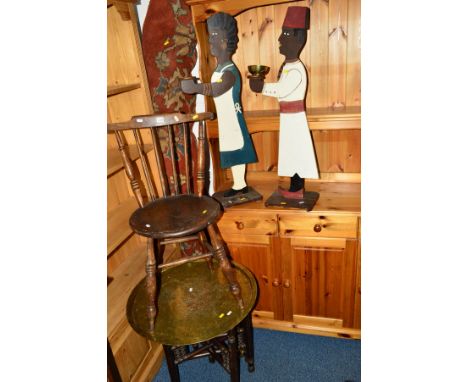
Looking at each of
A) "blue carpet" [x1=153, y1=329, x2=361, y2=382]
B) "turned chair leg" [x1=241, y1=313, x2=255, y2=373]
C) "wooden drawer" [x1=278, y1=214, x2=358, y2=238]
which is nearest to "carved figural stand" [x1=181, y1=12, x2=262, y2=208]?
"wooden drawer" [x1=278, y1=214, x2=358, y2=238]

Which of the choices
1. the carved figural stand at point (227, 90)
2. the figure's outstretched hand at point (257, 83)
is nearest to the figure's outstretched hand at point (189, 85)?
the carved figural stand at point (227, 90)

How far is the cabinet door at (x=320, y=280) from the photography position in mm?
1570

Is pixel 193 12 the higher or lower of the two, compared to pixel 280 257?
higher

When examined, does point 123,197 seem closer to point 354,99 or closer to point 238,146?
point 238,146

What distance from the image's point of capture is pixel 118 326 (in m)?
1.39

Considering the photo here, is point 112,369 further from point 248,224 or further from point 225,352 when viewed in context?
point 248,224

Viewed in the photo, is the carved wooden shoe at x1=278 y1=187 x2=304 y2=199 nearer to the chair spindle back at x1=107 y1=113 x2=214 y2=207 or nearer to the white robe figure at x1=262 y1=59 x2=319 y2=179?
the white robe figure at x1=262 y1=59 x2=319 y2=179

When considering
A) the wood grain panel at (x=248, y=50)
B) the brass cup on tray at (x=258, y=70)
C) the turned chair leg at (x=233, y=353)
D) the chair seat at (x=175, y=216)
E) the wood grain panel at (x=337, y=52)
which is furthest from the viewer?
the wood grain panel at (x=248, y=50)

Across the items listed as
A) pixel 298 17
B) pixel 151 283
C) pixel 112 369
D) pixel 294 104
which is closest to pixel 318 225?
pixel 294 104

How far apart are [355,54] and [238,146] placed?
0.78 meters

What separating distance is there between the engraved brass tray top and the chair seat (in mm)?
324

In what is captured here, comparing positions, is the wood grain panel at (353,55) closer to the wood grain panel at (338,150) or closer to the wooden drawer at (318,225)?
the wood grain panel at (338,150)

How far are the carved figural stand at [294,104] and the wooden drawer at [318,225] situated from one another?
0.21 ft
